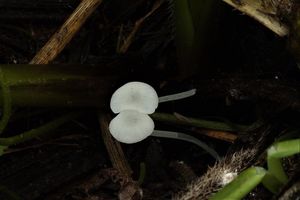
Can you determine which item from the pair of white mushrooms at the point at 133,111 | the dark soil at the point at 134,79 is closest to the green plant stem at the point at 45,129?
the dark soil at the point at 134,79

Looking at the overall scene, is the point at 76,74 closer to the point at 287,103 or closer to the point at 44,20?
the point at 44,20

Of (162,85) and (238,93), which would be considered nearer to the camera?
(238,93)

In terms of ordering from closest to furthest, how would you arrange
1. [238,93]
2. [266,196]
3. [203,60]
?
[266,196], [238,93], [203,60]

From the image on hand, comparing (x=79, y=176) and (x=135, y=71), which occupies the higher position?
(x=135, y=71)

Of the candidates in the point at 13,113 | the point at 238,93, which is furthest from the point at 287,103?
the point at 13,113

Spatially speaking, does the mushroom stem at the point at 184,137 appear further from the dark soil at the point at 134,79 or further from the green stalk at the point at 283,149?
the green stalk at the point at 283,149

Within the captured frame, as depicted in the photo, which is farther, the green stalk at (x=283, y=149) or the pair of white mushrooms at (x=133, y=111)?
the pair of white mushrooms at (x=133, y=111)

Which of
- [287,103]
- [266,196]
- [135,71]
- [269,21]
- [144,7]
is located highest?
[144,7]
